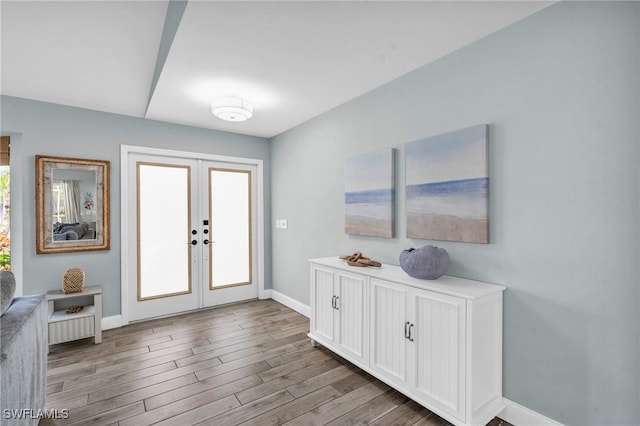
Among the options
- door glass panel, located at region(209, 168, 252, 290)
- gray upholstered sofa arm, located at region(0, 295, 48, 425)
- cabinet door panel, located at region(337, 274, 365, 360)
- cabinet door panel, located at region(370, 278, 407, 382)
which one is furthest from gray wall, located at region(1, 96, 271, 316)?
cabinet door panel, located at region(370, 278, 407, 382)

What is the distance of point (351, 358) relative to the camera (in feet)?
8.14

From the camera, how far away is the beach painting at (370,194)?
264cm

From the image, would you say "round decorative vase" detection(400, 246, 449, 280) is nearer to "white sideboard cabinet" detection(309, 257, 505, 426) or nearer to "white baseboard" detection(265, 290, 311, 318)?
"white sideboard cabinet" detection(309, 257, 505, 426)

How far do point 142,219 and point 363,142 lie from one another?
2.81 metres

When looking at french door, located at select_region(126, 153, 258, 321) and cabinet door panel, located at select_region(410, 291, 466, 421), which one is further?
french door, located at select_region(126, 153, 258, 321)

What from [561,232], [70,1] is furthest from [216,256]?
[561,232]

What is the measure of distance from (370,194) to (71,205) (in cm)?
319

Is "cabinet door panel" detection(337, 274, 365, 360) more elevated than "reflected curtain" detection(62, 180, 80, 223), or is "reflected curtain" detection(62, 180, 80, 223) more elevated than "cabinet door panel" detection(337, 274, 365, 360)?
"reflected curtain" detection(62, 180, 80, 223)

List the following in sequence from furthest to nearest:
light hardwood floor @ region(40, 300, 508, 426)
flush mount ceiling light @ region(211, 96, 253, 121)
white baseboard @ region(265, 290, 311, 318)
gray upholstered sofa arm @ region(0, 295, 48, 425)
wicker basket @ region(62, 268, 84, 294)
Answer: white baseboard @ region(265, 290, 311, 318), wicker basket @ region(62, 268, 84, 294), flush mount ceiling light @ region(211, 96, 253, 121), light hardwood floor @ region(40, 300, 508, 426), gray upholstered sofa arm @ region(0, 295, 48, 425)

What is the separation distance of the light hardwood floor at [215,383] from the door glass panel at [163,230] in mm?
634

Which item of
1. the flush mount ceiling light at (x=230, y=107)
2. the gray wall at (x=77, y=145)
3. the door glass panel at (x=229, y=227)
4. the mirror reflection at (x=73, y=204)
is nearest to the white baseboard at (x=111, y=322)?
the gray wall at (x=77, y=145)

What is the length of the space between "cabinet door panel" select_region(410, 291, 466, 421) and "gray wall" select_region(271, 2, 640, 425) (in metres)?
0.39

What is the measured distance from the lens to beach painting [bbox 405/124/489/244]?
199cm

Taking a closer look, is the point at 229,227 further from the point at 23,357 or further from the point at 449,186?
the point at 449,186
